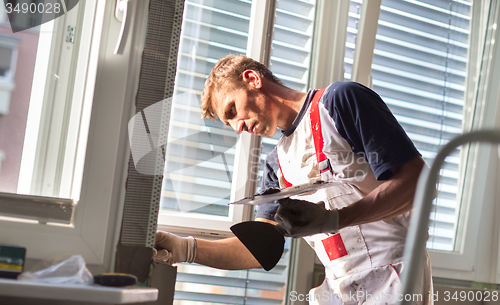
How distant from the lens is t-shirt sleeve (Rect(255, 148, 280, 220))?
147 centimetres

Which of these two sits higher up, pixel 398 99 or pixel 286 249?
pixel 398 99

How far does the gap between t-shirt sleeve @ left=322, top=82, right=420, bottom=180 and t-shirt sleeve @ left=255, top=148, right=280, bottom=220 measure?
0.39 metres

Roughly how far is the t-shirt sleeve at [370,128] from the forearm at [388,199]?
0.09ft

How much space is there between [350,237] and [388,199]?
265mm

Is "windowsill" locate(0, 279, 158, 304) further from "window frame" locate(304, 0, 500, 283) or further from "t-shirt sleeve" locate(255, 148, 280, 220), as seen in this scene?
"window frame" locate(304, 0, 500, 283)

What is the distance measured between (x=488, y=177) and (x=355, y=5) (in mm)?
1229

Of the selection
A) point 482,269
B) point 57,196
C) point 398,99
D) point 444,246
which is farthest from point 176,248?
point 482,269

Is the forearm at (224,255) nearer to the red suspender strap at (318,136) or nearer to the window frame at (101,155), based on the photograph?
the red suspender strap at (318,136)

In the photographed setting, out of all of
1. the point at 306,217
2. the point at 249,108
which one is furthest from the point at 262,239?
the point at 249,108

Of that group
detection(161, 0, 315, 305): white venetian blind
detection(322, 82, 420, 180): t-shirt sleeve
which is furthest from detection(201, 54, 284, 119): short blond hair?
detection(322, 82, 420, 180): t-shirt sleeve

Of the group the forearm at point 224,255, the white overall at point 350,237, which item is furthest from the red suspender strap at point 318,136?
the forearm at point 224,255

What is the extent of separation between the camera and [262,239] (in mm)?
1219

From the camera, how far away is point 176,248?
1284mm

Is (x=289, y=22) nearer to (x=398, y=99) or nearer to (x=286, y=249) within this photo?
(x=398, y=99)
